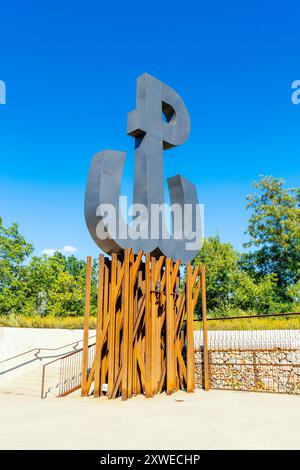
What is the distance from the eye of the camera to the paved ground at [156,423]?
4656 mm

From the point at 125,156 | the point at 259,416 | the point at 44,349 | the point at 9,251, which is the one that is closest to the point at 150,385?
the point at 259,416

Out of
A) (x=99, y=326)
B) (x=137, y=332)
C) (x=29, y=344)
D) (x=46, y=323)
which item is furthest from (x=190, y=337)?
(x=46, y=323)

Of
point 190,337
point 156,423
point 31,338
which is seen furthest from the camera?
point 31,338

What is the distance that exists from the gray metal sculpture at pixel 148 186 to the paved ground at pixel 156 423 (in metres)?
3.51

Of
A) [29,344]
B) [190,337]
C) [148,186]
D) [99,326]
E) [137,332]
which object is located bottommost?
[29,344]

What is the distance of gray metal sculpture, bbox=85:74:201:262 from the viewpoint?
8.51 meters

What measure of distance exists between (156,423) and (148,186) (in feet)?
18.2

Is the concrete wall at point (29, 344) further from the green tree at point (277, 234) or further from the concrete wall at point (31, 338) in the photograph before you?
the green tree at point (277, 234)

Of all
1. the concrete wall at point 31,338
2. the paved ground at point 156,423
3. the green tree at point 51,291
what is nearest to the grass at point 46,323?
the concrete wall at point 31,338

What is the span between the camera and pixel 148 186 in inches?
374

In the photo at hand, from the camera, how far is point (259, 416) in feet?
21.0

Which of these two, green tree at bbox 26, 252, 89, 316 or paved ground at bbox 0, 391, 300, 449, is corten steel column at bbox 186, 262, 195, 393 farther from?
green tree at bbox 26, 252, 89, 316

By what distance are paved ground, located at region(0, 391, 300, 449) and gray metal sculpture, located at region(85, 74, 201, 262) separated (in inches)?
138

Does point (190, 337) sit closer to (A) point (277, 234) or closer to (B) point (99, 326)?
(B) point (99, 326)
